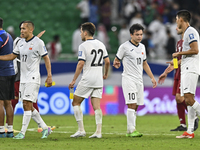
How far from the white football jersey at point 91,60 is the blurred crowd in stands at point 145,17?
1021cm

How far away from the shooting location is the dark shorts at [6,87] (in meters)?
8.86

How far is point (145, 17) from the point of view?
2164 cm

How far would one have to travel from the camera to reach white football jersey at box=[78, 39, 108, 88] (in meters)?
8.51

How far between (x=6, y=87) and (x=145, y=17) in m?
13.7

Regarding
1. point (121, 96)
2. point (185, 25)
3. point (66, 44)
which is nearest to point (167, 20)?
point (66, 44)

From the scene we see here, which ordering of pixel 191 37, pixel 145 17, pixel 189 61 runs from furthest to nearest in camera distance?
pixel 145 17
pixel 189 61
pixel 191 37

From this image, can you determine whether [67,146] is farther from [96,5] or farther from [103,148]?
[96,5]

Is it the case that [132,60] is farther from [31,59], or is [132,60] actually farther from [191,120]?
[31,59]

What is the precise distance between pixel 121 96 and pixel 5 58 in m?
7.85

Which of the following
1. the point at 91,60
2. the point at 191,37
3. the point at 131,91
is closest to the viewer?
the point at 191,37

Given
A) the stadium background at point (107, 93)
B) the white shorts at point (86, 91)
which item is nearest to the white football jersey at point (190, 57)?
the white shorts at point (86, 91)

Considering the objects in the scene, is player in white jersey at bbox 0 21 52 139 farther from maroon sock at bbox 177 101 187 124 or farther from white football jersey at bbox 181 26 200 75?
maroon sock at bbox 177 101 187 124

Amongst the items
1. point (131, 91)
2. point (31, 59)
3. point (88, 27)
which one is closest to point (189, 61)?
point (131, 91)

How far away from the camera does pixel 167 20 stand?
21.2 metres
